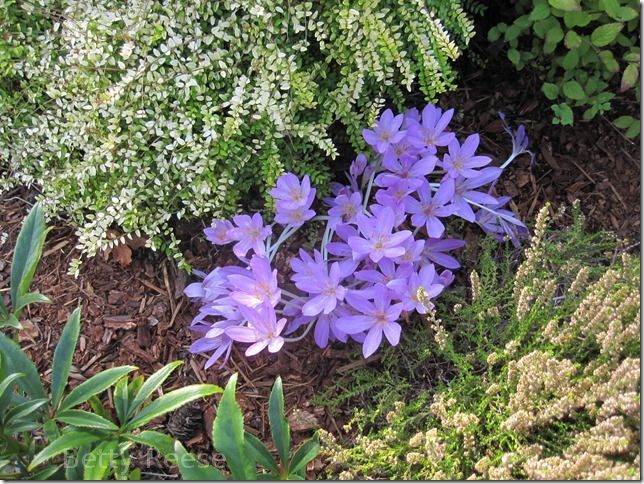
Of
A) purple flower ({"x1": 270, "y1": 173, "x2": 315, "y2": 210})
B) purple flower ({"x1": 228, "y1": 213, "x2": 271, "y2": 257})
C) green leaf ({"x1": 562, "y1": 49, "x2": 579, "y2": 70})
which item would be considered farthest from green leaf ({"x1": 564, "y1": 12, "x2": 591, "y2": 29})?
purple flower ({"x1": 228, "y1": 213, "x2": 271, "y2": 257})

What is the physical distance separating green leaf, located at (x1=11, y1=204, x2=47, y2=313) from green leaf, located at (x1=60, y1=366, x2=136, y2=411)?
31 cm

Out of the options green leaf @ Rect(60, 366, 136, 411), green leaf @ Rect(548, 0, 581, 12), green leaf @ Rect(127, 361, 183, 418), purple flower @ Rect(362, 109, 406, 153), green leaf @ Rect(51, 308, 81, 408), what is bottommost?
green leaf @ Rect(127, 361, 183, 418)

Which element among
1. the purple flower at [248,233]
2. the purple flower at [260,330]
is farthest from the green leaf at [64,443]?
the purple flower at [248,233]

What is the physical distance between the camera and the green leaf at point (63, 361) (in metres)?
1.68

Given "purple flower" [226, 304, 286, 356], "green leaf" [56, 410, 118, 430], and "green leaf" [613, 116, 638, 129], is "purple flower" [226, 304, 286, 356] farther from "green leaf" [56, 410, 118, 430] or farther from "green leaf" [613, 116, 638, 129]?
"green leaf" [613, 116, 638, 129]

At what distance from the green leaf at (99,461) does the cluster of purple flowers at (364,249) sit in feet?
1.50

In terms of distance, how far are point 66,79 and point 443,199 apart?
1306 mm

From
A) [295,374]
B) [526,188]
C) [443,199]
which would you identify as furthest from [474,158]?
[295,374]

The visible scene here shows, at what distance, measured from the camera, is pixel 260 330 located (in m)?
1.91

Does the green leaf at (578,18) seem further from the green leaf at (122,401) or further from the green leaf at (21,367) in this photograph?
the green leaf at (21,367)

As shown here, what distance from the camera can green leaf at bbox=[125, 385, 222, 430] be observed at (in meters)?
1.64

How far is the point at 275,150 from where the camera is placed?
6.94 ft

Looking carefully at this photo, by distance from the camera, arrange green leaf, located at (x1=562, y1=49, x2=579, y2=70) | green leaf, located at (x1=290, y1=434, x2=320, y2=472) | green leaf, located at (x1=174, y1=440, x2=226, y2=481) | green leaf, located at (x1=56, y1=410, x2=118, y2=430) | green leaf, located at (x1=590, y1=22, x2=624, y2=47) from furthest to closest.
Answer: green leaf, located at (x1=562, y1=49, x2=579, y2=70) < green leaf, located at (x1=590, y1=22, x2=624, y2=47) < green leaf, located at (x1=290, y1=434, x2=320, y2=472) < green leaf, located at (x1=56, y1=410, x2=118, y2=430) < green leaf, located at (x1=174, y1=440, x2=226, y2=481)

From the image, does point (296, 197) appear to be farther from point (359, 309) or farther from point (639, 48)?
point (639, 48)
